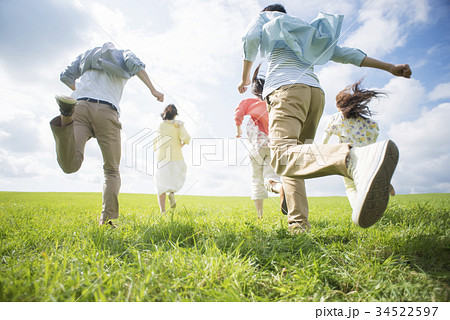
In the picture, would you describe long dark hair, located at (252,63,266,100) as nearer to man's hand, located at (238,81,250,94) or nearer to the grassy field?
man's hand, located at (238,81,250,94)

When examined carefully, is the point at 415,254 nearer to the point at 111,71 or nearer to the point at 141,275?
the point at 141,275

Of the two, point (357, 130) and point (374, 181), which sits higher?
point (357, 130)

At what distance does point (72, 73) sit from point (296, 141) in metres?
3.29

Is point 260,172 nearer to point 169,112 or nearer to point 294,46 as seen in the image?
point 294,46

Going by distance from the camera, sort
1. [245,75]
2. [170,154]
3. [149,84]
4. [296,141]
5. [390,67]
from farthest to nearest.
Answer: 1. [170,154]
2. [149,84]
3. [245,75]
4. [390,67]
5. [296,141]

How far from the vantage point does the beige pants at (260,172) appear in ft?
12.8

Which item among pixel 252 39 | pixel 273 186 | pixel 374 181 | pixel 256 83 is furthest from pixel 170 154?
pixel 374 181

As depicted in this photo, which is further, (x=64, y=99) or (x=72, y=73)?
(x=72, y=73)

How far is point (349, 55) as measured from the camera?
243 centimetres

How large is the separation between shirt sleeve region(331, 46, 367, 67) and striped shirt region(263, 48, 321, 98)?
1.02ft

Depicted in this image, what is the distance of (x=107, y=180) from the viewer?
293cm

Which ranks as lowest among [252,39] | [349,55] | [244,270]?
[244,270]

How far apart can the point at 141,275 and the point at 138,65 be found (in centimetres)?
259
